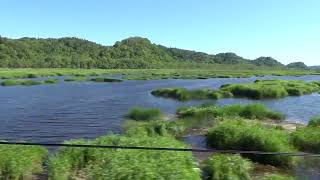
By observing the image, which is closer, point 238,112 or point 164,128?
point 164,128

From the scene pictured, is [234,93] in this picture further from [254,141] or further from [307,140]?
[254,141]

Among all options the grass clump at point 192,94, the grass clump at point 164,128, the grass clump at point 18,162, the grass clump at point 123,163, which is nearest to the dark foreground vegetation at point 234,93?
the grass clump at point 192,94

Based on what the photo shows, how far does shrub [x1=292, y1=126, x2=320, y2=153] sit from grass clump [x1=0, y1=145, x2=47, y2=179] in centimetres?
1184

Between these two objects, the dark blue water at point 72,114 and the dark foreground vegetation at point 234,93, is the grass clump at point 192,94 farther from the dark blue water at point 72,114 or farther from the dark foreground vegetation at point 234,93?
the dark blue water at point 72,114

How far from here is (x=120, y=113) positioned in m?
41.5

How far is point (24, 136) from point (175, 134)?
9.47m

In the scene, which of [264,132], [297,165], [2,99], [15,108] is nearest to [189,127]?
[264,132]

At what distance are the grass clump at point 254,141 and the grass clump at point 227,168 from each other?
2452 mm

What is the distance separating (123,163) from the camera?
45.5 feet

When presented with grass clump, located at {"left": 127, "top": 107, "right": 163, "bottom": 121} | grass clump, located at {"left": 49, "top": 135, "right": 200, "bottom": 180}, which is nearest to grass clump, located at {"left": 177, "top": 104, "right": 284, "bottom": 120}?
grass clump, located at {"left": 127, "top": 107, "right": 163, "bottom": 121}

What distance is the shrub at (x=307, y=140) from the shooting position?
21750mm

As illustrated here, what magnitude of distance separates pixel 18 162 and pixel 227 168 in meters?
6.99

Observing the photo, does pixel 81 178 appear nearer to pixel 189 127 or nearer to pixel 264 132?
pixel 264 132

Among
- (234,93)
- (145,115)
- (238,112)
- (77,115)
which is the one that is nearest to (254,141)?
(238,112)
